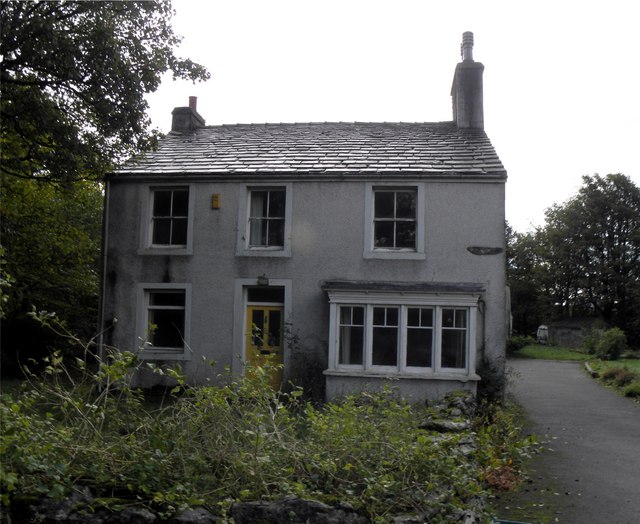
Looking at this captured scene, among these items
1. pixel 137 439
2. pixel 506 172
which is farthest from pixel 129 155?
pixel 137 439

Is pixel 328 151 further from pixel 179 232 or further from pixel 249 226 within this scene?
pixel 179 232

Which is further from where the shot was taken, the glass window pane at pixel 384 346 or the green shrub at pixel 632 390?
the green shrub at pixel 632 390

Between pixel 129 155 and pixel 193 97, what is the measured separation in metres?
5.92

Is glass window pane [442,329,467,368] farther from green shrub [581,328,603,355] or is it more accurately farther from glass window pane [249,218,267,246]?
green shrub [581,328,603,355]

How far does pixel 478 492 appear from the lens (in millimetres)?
5723

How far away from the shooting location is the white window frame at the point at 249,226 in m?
16.0

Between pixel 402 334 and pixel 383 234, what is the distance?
8.31 ft

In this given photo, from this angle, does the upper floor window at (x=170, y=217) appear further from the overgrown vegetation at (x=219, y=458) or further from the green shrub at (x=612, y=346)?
the green shrub at (x=612, y=346)

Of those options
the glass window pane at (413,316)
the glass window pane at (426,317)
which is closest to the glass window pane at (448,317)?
the glass window pane at (426,317)

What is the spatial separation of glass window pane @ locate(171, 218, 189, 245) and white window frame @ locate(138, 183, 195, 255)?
0.20 metres

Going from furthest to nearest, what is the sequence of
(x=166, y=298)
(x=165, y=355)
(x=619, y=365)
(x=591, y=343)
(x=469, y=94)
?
(x=591, y=343) → (x=619, y=365) → (x=469, y=94) → (x=166, y=298) → (x=165, y=355)

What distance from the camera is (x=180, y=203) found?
16766 millimetres

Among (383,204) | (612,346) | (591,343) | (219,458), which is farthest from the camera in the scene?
(591,343)

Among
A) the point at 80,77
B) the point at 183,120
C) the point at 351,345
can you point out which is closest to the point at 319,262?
the point at 351,345
